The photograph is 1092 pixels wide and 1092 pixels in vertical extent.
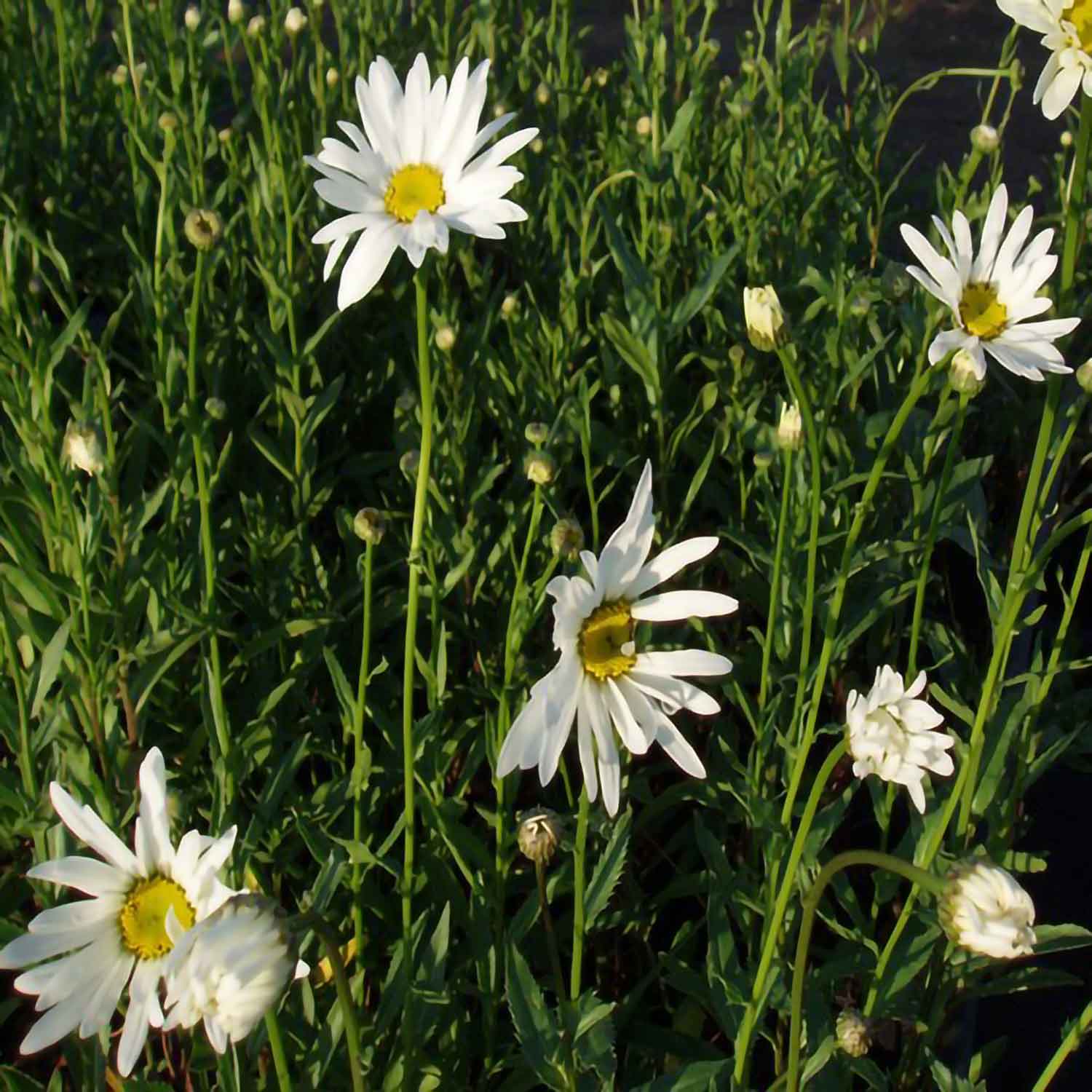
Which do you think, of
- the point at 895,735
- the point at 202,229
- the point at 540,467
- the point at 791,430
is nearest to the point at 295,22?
the point at 202,229

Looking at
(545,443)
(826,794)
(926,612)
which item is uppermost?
(545,443)

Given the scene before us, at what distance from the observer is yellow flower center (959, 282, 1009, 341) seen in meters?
1.18

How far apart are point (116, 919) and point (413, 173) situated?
645mm

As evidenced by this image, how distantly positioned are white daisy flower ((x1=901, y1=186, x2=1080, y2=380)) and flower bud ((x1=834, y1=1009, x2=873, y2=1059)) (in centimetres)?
53

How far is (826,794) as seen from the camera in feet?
4.84

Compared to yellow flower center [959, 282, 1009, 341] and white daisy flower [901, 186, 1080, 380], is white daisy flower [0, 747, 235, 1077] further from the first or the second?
yellow flower center [959, 282, 1009, 341]

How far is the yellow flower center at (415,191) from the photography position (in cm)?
109

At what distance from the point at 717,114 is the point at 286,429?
136 centimetres

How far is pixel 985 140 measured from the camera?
1.49 metres

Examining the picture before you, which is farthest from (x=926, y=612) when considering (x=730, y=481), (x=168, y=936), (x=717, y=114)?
(x=717, y=114)

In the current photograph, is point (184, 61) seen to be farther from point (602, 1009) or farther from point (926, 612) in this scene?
point (602, 1009)

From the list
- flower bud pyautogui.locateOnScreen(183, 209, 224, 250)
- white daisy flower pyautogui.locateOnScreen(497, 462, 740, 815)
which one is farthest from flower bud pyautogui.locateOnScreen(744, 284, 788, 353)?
flower bud pyautogui.locateOnScreen(183, 209, 224, 250)

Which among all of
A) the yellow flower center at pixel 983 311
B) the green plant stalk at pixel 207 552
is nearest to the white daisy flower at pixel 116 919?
the green plant stalk at pixel 207 552

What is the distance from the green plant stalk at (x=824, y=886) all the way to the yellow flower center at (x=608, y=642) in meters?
0.20
